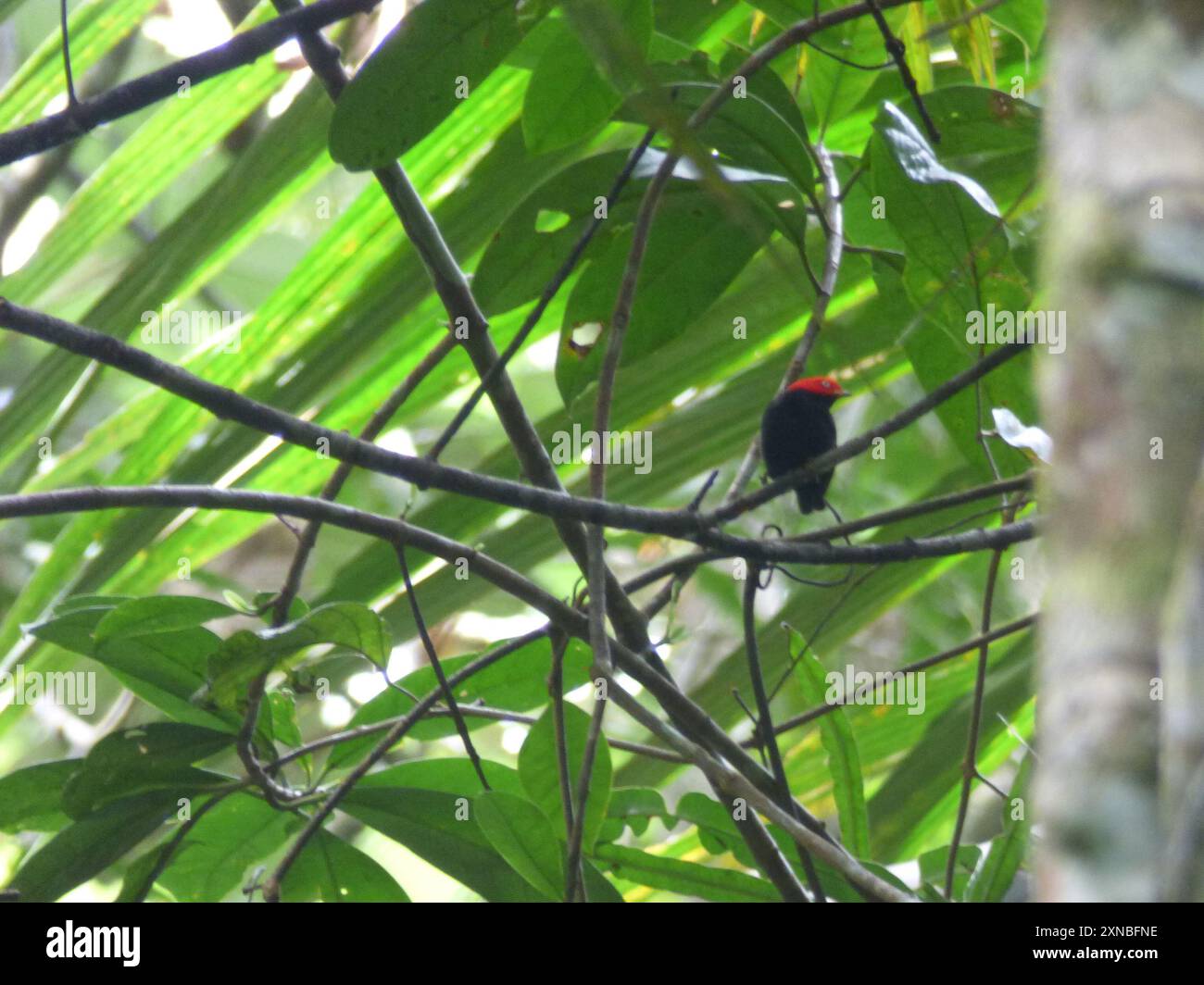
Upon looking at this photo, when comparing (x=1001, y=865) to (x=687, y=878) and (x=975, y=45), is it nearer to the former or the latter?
(x=687, y=878)

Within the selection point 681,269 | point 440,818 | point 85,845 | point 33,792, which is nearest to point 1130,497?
point 681,269

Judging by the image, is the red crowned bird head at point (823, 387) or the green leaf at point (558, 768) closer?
the green leaf at point (558, 768)

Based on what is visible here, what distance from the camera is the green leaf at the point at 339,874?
228 centimetres

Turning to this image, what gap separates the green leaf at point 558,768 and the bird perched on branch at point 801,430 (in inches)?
23.2

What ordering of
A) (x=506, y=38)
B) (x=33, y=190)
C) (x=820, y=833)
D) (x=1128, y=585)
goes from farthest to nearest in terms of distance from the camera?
(x=33, y=190)
(x=820, y=833)
(x=506, y=38)
(x=1128, y=585)

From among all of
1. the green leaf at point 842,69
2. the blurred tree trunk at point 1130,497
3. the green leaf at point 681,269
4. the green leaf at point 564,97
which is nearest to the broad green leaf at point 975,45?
the green leaf at point 842,69

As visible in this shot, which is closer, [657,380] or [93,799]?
[93,799]

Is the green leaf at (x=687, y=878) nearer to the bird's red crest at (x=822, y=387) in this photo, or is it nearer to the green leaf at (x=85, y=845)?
the green leaf at (x=85, y=845)

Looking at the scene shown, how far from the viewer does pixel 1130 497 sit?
Answer: 52cm

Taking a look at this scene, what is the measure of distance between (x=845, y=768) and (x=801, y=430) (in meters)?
0.89

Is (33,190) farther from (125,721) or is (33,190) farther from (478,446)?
(125,721)

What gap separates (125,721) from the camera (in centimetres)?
251

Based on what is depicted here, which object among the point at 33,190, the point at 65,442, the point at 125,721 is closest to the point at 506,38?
the point at 125,721
